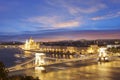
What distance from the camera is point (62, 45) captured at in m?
61.5

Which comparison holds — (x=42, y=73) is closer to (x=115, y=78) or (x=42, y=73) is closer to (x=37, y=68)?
(x=37, y=68)

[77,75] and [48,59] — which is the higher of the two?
[48,59]

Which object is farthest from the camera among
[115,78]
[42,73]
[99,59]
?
[99,59]

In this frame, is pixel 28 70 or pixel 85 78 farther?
pixel 28 70

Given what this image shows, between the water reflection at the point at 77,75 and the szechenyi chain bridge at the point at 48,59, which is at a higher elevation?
the szechenyi chain bridge at the point at 48,59

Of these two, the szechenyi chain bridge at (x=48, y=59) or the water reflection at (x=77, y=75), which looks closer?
the water reflection at (x=77, y=75)

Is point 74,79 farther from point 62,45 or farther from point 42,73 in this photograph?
point 62,45

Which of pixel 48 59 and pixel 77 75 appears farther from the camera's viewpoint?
pixel 48 59

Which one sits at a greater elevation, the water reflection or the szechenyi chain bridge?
the szechenyi chain bridge

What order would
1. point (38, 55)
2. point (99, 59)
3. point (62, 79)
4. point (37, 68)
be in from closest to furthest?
point (62, 79)
point (37, 68)
point (38, 55)
point (99, 59)

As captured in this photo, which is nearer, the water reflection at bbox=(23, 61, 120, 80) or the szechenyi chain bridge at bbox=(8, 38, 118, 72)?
the water reflection at bbox=(23, 61, 120, 80)

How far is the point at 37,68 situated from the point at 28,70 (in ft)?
2.12

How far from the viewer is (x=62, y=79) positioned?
17.2 metres

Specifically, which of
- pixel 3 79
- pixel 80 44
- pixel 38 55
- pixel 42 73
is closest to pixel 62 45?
pixel 80 44
